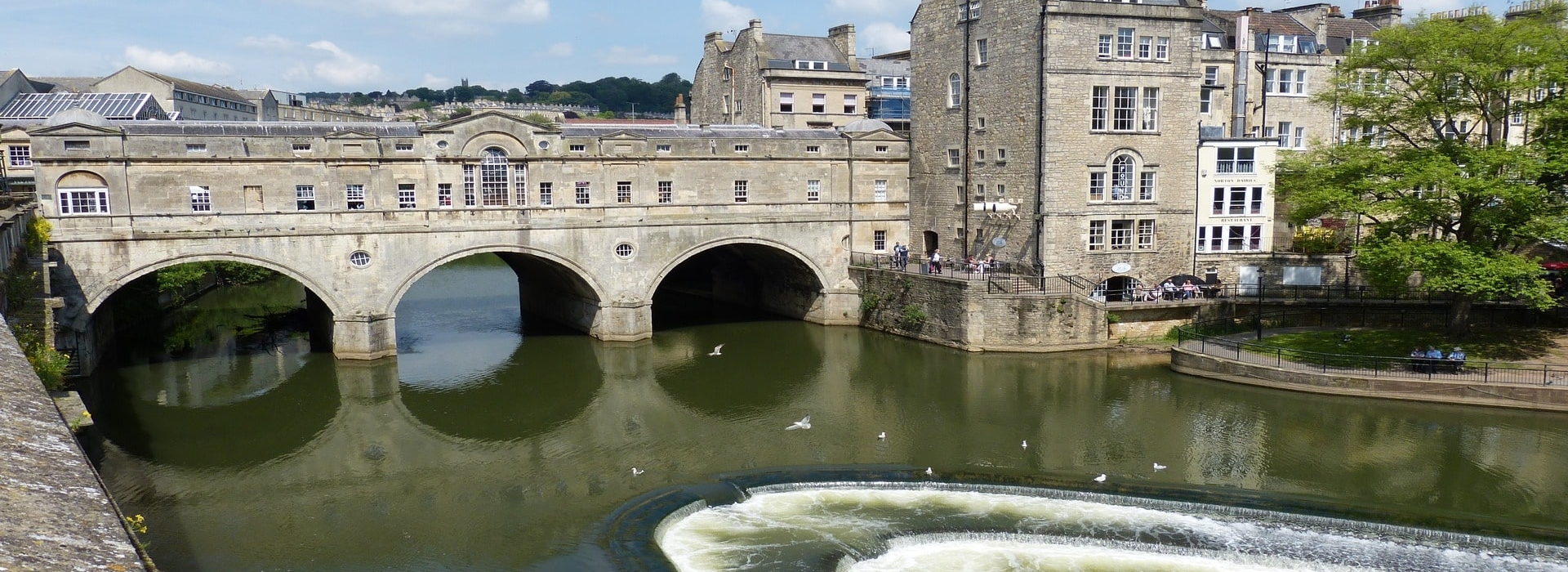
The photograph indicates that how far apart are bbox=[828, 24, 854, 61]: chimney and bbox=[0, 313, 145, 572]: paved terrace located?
141ft

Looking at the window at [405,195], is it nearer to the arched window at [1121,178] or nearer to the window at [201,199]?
the window at [201,199]

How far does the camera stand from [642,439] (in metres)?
25.5

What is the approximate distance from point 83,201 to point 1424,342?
128ft

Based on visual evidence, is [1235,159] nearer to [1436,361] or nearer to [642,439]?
[1436,361]

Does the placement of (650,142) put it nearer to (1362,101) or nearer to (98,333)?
(98,333)

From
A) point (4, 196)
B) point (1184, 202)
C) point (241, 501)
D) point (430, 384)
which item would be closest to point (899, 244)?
point (1184, 202)

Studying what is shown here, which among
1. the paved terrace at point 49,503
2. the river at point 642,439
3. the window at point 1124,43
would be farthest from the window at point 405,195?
the window at point 1124,43

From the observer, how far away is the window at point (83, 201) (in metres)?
29.5

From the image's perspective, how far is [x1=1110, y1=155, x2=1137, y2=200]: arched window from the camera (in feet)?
120

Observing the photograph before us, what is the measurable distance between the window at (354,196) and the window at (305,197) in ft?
3.01

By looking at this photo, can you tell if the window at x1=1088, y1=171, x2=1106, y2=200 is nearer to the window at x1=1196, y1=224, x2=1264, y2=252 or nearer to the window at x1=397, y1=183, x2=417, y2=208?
the window at x1=1196, y1=224, x2=1264, y2=252

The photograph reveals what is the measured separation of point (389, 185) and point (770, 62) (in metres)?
19.7

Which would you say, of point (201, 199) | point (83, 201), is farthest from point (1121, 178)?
point (83, 201)

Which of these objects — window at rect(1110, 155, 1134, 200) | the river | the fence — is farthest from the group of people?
window at rect(1110, 155, 1134, 200)
